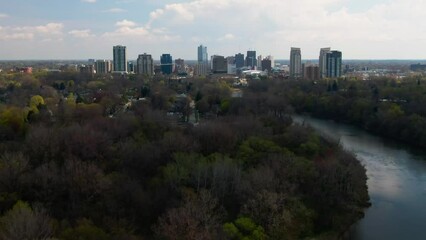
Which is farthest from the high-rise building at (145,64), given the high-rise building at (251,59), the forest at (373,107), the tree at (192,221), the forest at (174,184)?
the tree at (192,221)

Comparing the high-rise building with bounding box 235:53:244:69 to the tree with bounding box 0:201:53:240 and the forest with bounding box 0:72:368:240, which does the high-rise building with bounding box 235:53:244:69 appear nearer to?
the forest with bounding box 0:72:368:240

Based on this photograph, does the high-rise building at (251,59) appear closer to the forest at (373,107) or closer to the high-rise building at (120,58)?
the high-rise building at (120,58)

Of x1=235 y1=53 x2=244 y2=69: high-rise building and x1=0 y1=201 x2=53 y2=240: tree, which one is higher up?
x1=235 y1=53 x2=244 y2=69: high-rise building

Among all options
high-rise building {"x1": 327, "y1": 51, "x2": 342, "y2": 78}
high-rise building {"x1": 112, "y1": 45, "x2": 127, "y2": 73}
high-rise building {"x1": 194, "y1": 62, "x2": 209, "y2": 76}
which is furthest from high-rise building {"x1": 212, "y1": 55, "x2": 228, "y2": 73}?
high-rise building {"x1": 327, "y1": 51, "x2": 342, "y2": 78}

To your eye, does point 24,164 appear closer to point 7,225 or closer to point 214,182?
point 7,225

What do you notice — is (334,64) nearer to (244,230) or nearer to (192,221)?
(244,230)

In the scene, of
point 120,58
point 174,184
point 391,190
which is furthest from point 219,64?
point 174,184
